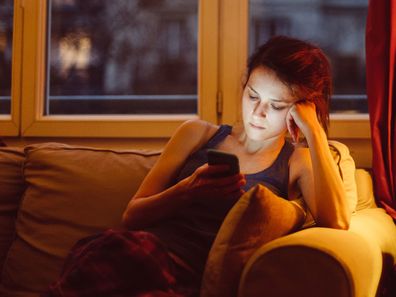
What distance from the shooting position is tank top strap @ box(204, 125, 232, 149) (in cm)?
158

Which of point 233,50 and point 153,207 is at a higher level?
point 233,50

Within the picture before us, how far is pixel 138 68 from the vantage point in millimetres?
2711

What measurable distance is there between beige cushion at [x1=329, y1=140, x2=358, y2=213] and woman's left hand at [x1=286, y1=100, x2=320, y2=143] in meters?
0.20

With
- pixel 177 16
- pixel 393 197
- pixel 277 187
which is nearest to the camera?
pixel 277 187

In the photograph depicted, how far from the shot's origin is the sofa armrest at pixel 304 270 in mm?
972

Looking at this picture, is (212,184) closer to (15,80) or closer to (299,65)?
(299,65)

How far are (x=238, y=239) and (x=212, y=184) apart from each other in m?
0.23

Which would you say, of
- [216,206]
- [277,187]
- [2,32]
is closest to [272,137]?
[277,187]

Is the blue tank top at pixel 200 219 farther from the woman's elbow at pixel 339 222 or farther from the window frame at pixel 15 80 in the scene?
the window frame at pixel 15 80

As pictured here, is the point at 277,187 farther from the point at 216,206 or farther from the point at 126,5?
the point at 126,5

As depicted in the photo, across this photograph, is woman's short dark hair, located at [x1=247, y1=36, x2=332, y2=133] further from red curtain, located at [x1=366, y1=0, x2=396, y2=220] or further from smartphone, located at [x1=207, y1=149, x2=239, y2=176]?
red curtain, located at [x1=366, y1=0, x2=396, y2=220]

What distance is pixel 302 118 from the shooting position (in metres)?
1.48

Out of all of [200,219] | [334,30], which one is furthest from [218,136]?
[334,30]

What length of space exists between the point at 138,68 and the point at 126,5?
1.04ft
